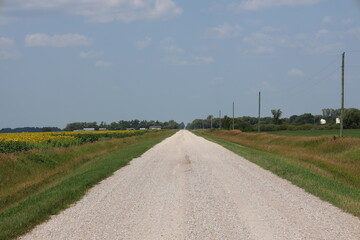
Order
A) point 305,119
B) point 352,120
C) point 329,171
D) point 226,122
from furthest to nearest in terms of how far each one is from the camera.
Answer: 1. point 305,119
2. point 226,122
3. point 352,120
4. point 329,171

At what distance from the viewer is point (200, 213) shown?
883cm

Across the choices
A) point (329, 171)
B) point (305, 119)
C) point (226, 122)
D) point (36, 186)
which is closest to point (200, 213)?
point (36, 186)

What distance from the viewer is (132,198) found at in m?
10.8

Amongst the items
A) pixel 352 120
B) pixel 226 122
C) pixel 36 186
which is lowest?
pixel 36 186

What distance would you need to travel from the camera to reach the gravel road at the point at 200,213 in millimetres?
7199

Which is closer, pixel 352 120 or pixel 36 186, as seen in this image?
pixel 36 186

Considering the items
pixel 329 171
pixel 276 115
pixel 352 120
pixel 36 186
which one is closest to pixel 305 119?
pixel 276 115

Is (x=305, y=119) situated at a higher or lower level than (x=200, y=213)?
higher

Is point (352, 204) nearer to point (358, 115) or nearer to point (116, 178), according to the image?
point (116, 178)

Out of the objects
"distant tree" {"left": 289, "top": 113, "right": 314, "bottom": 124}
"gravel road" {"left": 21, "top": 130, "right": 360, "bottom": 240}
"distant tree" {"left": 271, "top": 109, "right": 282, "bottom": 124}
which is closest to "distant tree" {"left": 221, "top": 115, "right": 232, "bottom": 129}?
"distant tree" {"left": 271, "top": 109, "right": 282, "bottom": 124}

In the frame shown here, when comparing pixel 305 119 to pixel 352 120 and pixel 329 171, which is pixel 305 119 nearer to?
pixel 352 120

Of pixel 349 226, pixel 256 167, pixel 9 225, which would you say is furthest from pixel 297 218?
pixel 256 167

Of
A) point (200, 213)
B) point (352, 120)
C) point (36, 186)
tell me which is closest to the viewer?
point (200, 213)

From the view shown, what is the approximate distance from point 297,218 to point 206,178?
657cm
